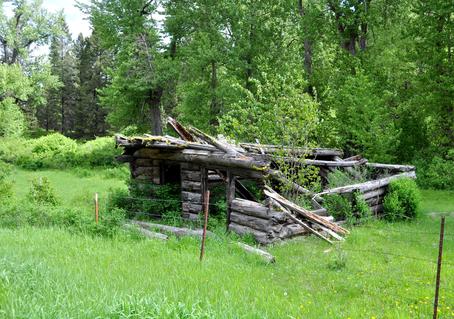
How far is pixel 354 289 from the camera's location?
7.69 m

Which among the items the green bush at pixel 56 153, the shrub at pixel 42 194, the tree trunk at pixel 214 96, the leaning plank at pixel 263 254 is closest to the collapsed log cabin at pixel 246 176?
the leaning plank at pixel 263 254

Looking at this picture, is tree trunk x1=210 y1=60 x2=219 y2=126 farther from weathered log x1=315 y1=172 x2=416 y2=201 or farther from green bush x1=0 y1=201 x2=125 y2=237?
green bush x1=0 y1=201 x2=125 y2=237

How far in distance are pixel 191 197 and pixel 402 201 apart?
7.32 metres

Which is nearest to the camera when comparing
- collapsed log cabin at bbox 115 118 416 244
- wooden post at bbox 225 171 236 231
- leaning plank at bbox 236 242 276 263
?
leaning plank at bbox 236 242 276 263

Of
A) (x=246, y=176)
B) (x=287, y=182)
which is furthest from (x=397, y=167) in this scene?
(x=246, y=176)

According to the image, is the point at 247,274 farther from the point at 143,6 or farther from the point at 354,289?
the point at 143,6

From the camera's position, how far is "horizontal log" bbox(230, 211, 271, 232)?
11.8 meters

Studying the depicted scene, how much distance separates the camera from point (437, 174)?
2048cm

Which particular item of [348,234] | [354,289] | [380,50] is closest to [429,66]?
[380,50]

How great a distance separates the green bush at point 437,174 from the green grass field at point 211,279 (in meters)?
9.09

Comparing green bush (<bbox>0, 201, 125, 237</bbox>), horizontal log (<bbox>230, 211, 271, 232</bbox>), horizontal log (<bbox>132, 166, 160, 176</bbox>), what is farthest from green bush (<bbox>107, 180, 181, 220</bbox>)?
horizontal log (<bbox>230, 211, 271, 232</bbox>)

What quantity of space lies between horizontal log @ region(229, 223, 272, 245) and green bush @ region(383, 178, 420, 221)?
5.57 m

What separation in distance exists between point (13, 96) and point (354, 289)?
3779cm

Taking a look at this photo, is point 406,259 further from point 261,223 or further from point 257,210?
point 257,210
